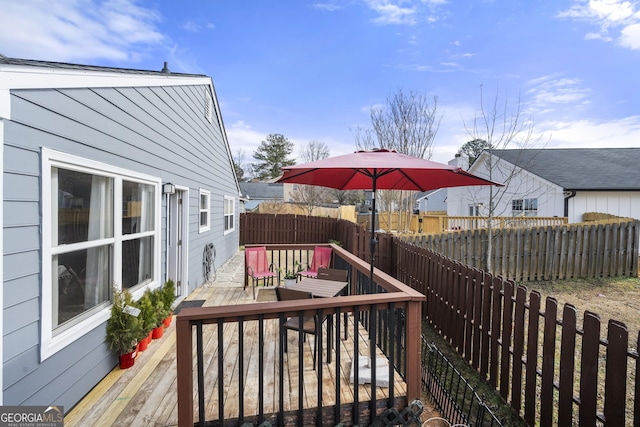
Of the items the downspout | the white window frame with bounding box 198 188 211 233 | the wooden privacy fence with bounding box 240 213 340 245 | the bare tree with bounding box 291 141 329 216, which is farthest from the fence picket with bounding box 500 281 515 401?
the bare tree with bounding box 291 141 329 216

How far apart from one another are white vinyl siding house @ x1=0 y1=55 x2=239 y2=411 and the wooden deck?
0.22 metres

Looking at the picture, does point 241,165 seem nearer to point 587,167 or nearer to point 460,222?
point 460,222

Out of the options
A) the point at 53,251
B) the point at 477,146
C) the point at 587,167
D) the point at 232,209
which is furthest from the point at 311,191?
the point at 53,251

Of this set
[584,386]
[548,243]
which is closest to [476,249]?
[548,243]

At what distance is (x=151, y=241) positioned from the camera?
4.18 metres

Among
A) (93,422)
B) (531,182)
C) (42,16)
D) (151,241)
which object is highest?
(42,16)

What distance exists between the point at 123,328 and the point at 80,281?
0.74 meters

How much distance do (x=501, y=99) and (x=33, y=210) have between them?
8.42 m

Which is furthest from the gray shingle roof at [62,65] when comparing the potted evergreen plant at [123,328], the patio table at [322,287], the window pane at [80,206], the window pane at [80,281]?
the patio table at [322,287]

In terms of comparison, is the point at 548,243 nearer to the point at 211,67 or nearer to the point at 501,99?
the point at 501,99

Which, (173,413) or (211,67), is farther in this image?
(211,67)

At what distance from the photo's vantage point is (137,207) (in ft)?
12.5

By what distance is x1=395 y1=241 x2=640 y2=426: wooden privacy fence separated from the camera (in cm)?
187

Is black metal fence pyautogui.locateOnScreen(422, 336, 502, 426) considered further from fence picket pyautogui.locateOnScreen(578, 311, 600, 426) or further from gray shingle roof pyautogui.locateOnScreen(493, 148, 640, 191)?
gray shingle roof pyautogui.locateOnScreen(493, 148, 640, 191)
